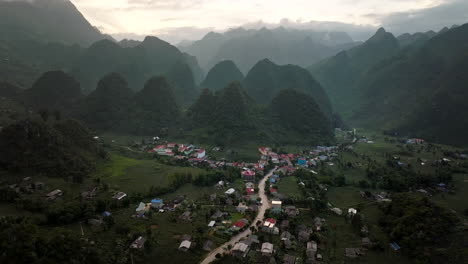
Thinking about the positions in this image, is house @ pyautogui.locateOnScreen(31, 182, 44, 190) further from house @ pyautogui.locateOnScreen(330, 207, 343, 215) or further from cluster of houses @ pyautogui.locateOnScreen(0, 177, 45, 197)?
house @ pyautogui.locateOnScreen(330, 207, 343, 215)

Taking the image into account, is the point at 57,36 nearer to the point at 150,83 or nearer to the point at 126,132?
the point at 150,83

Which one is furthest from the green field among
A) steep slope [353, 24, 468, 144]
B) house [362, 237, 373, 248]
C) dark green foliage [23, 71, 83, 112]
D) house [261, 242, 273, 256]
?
steep slope [353, 24, 468, 144]

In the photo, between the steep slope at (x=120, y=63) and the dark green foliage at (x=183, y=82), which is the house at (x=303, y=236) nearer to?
the dark green foliage at (x=183, y=82)

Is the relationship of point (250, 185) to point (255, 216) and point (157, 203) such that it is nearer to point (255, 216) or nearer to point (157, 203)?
point (255, 216)

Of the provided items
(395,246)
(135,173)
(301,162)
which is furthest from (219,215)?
(301,162)

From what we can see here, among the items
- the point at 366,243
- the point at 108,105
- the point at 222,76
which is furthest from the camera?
the point at 222,76
